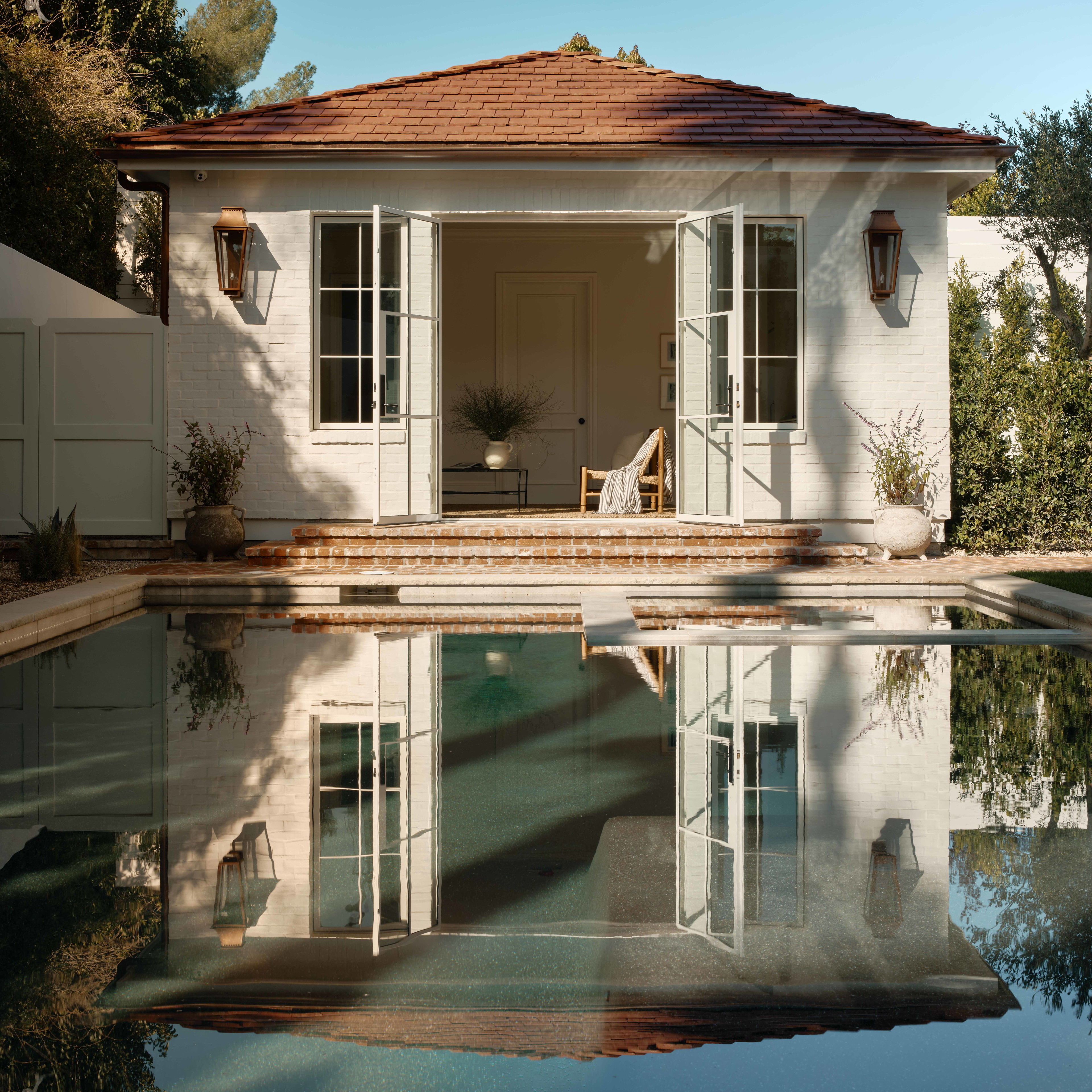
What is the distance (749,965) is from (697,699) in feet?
7.05

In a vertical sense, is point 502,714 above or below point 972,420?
below

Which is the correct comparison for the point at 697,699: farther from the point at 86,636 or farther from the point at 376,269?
the point at 376,269

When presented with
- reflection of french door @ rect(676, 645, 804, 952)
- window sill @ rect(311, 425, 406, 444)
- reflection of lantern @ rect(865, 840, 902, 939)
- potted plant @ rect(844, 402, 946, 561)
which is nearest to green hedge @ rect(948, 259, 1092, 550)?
potted plant @ rect(844, 402, 946, 561)

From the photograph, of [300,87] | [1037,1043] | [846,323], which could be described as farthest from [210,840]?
[300,87]

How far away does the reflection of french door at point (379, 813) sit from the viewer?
2240mm

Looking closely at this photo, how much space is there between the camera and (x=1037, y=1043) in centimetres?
172

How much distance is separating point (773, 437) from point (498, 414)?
149 inches

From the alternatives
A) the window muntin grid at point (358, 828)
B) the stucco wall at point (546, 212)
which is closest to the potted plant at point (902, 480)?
the stucco wall at point (546, 212)

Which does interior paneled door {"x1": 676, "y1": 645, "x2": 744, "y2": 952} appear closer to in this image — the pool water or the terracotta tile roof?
the pool water

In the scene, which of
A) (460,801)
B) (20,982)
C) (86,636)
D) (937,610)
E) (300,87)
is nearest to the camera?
(20,982)

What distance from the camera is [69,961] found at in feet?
6.52

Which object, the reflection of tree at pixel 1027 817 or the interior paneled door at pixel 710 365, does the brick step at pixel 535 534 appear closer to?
the interior paneled door at pixel 710 365

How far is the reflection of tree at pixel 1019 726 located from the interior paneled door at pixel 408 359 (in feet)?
15.1

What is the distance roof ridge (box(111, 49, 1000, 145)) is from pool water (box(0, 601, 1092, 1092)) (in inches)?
225
